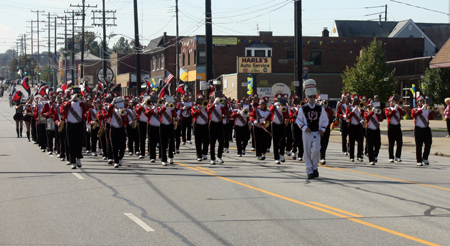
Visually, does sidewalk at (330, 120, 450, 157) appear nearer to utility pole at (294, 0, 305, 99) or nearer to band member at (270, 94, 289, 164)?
utility pole at (294, 0, 305, 99)

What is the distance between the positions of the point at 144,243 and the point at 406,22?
71675mm

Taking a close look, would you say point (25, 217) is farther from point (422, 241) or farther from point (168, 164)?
point (168, 164)

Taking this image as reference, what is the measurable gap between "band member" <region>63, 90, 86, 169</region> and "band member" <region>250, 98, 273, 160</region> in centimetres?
491

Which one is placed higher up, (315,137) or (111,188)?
(315,137)

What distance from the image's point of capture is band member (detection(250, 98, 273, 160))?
17.2 m

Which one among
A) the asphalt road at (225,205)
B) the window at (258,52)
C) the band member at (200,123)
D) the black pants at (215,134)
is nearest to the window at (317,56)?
the window at (258,52)

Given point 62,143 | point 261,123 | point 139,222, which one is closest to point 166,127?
point 261,123

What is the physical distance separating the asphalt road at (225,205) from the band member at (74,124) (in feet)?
1.53

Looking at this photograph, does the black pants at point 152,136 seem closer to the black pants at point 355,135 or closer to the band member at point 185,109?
the band member at point 185,109

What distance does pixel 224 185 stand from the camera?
12062 millimetres

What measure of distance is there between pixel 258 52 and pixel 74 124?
147ft

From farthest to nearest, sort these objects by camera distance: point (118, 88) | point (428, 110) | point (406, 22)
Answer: point (118, 88), point (406, 22), point (428, 110)

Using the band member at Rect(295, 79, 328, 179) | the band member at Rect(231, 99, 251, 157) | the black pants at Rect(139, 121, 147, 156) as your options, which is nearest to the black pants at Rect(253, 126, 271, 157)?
the band member at Rect(231, 99, 251, 157)

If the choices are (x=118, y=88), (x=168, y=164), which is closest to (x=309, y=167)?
(x=168, y=164)
